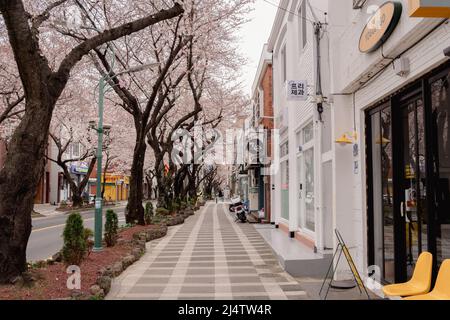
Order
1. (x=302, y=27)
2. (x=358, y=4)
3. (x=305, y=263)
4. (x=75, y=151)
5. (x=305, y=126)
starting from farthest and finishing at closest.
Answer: (x=75, y=151)
(x=302, y=27)
(x=305, y=126)
(x=305, y=263)
(x=358, y=4)

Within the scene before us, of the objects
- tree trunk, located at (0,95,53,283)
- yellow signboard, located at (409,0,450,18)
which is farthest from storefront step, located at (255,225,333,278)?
yellow signboard, located at (409,0,450,18)

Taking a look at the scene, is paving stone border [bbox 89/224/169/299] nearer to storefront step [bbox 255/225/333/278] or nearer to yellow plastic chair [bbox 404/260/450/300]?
storefront step [bbox 255/225/333/278]

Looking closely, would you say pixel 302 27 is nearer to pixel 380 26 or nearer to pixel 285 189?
pixel 285 189

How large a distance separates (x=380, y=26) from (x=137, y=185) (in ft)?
41.4

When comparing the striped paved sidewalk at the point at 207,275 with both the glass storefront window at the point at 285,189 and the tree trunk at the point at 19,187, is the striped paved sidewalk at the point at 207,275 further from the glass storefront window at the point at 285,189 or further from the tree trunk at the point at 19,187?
the glass storefront window at the point at 285,189

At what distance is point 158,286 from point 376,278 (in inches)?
156

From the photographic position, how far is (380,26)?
607 centimetres

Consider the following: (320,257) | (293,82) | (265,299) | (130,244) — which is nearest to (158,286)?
(265,299)

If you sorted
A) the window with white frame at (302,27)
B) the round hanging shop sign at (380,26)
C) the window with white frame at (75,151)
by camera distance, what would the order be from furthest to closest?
the window with white frame at (75,151), the window with white frame at (302,27), the round hanging shop sign at (380,26)

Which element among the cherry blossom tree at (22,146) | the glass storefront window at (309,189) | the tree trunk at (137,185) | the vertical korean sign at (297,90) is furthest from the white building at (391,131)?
the tree trunk at (137,185)

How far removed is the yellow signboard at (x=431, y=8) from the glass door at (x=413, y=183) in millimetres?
1451

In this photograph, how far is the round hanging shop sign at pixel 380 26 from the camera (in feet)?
18.5

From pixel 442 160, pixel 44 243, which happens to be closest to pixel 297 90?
pixel 442 160

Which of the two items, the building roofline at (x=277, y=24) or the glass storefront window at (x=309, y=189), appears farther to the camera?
the building roofline at (x=277, y=24)
